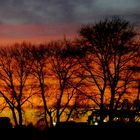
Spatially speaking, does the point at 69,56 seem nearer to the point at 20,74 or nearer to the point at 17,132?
the point at 20,74

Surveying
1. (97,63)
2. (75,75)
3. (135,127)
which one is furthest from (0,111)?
(135,127)

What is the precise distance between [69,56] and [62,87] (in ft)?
13.6

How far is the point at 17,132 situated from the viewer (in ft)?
141

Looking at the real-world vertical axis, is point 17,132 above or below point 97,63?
below

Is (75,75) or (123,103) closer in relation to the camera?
(123,103)

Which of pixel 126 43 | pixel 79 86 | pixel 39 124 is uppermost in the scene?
pixel 126 43

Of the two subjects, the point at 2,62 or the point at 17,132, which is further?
the point at 2,62

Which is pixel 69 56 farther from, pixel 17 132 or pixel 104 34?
pixel 17 132

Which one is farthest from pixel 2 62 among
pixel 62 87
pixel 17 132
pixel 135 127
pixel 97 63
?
pixel 135 127

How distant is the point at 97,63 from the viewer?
56125mm

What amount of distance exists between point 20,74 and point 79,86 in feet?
29.0

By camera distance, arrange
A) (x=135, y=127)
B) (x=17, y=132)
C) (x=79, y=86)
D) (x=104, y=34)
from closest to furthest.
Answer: (x=135, y=127) < (x=17, y=132) < (x=104, y=34) < (x=79, y=86)

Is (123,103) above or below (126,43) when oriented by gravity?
below

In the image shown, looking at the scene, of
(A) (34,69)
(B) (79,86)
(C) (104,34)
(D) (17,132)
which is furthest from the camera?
(A) (34,69)
